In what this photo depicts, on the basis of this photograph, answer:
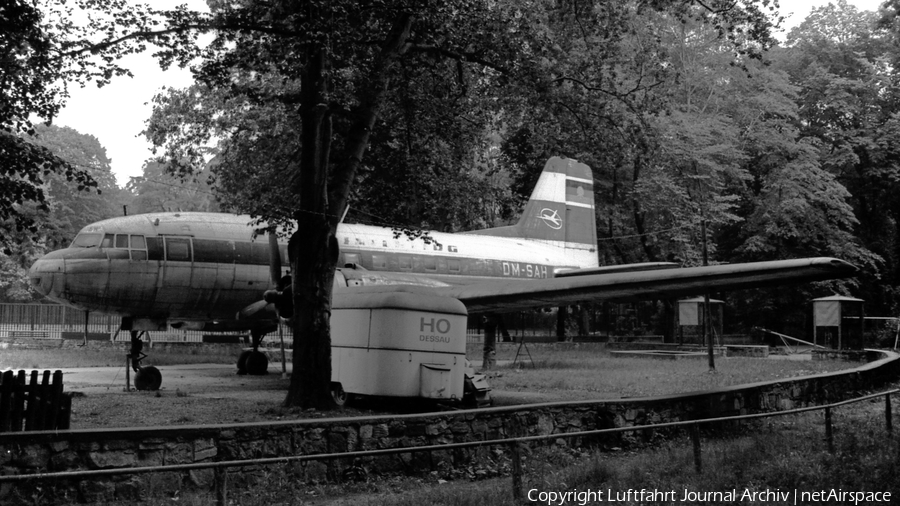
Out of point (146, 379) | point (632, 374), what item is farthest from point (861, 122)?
point (146, 379)

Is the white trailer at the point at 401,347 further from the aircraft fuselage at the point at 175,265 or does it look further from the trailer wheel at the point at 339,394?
the aircraft fuselage at the point at 175,265

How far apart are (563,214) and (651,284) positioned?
17492 mm

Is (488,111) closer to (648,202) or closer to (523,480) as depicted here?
(523,480)

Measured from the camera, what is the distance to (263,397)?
1680 cm

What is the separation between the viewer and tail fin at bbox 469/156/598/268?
108 ft

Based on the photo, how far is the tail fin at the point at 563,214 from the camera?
32844 mm

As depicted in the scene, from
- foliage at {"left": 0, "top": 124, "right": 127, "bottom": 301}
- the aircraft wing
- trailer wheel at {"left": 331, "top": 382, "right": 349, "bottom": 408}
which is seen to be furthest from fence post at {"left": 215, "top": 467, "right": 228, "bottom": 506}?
the aircraft wing

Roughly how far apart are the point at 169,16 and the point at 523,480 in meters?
9.71

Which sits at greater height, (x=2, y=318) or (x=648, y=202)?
(x=648, y=202)

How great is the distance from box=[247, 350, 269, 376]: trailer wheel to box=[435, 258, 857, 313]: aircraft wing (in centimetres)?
632

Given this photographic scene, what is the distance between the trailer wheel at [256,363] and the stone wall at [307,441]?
12.4 metres

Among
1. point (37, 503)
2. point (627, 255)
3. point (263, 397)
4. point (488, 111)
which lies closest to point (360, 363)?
point (263, 397)

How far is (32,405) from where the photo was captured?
10.1 meters

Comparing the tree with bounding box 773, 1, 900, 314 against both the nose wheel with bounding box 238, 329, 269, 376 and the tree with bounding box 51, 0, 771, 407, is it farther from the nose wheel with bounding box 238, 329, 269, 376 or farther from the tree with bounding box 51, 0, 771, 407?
the nose wheel with bounding box 238, 329, 269, 376
